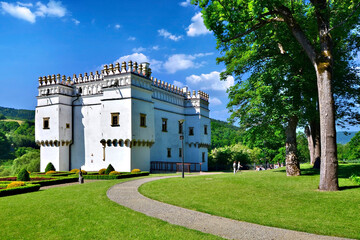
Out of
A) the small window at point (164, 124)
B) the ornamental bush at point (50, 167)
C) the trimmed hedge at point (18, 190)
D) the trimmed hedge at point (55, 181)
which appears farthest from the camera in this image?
the small window at point (164, 124)

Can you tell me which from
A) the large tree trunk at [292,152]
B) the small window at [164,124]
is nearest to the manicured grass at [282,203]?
the large tree trunk at [292,152]

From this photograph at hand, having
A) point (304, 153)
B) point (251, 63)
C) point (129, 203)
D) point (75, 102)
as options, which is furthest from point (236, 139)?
point (129, 203)

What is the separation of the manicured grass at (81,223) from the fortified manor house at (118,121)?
1830cm

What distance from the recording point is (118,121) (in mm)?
31484

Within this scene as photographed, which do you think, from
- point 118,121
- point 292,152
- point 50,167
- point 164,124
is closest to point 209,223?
point 292,152

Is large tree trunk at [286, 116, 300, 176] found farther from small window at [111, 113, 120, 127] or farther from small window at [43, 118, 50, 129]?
small window at [43, 118, 50, 129]

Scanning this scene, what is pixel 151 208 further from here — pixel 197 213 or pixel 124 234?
pixel 124 234

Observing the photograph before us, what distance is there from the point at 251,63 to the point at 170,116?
65.0 ft

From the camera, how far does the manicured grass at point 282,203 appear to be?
883 centimetres

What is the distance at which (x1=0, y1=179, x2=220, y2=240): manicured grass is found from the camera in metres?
8.45

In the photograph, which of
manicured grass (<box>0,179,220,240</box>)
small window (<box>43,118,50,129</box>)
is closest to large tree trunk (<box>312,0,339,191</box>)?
manicured grass (<box>0,179,220,240</box>)

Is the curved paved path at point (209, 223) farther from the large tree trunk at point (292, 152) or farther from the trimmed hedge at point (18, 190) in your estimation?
the large tree trunk at point (292, 152)

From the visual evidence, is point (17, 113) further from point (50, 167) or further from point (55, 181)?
point (55, 181)

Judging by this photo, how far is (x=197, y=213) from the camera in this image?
10547mm
